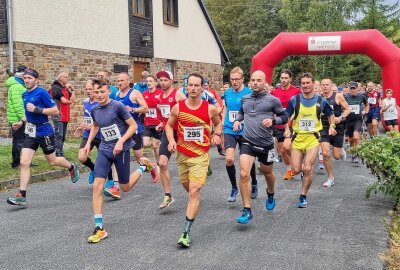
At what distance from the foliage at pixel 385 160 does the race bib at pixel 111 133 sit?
3539 mm

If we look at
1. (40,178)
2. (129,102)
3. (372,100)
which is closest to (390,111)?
(372,100)

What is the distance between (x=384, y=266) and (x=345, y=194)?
368 centimetres

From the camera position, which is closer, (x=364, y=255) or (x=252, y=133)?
(x=364, y=255)

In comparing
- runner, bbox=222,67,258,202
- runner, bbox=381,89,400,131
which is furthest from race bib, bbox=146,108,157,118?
runner, bbox=381,89,400,131

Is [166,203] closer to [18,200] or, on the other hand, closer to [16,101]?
[18,200]

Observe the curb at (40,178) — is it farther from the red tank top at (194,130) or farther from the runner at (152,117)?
the red tank top at (194,130)

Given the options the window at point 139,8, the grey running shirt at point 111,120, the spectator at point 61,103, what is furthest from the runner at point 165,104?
the window at point 139,8

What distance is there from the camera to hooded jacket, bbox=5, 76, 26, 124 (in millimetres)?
9852

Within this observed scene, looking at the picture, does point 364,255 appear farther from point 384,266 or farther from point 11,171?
point 11,171

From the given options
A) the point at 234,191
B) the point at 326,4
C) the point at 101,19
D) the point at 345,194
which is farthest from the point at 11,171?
the point at 326,4

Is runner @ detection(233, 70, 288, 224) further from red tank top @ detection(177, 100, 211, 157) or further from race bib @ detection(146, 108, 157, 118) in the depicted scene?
race bib @ detection(146, 108, 157, 118)

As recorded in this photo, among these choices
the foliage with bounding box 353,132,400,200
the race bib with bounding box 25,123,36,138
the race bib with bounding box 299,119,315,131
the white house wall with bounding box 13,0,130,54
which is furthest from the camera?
the white house wall with bounding box 13,0,130,54

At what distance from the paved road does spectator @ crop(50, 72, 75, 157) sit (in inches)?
105

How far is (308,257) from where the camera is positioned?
5.01 metres
